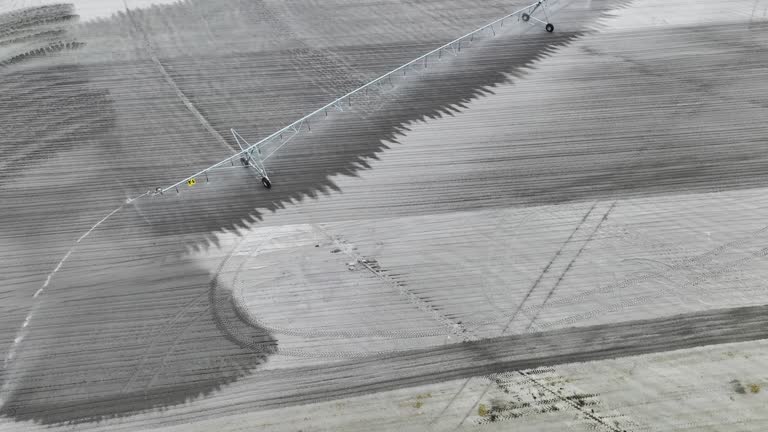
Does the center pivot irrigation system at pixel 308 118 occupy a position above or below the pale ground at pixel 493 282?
above

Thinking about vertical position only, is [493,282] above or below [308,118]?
below

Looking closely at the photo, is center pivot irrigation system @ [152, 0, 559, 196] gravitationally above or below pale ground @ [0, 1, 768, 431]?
above

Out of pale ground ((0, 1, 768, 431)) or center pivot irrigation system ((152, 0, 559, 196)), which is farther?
center pivot irrigation system ((152, 0, 559, 196))

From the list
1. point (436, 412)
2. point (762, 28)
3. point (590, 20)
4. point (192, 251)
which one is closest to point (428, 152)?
point (192, 251)

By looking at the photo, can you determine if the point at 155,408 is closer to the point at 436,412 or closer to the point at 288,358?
the point at 288,358

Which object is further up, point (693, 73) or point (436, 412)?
point (693, 73)
